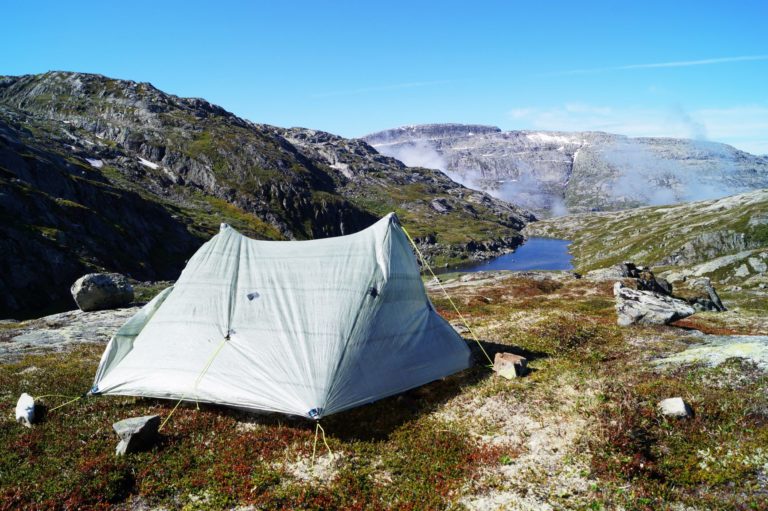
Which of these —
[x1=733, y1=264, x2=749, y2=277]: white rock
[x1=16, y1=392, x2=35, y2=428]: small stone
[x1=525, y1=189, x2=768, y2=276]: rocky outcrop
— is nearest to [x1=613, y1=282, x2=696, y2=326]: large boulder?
[x1=16, y1=392, x2=35, y2=428]: small stone

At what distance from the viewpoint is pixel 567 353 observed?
21.6 meters

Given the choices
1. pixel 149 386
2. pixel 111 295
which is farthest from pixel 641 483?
pixel 111 295

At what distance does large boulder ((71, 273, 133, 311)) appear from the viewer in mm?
43250

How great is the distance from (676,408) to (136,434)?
1700 centimetres

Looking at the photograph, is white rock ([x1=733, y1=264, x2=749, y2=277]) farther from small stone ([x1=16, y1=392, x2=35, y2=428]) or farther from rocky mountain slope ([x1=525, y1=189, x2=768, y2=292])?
small stone ([x1=16, y1=392, x2=35, y2=428])

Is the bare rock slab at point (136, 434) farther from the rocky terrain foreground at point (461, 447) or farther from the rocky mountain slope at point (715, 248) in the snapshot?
the rocky mountain slope at point (715, 248)

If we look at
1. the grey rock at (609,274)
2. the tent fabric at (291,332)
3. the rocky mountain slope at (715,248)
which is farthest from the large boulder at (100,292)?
the rocky mountain slope at (715,248)

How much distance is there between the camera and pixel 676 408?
13297 millimetres

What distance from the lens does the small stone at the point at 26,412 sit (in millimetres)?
15695

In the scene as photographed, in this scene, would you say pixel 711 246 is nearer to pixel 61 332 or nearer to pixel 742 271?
pixel 742 271

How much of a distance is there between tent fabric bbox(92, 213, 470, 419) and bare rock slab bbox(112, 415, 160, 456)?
237cm

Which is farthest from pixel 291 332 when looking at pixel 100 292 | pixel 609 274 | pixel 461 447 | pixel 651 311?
pixel 609 274

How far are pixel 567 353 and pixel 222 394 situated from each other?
53.3 ft

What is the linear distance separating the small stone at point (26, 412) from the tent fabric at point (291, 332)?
2.41 m
